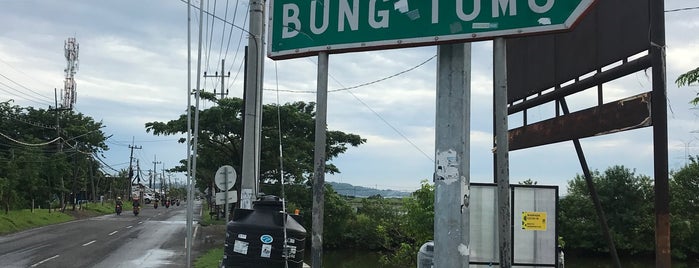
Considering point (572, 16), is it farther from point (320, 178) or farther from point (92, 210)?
point (92, 210)

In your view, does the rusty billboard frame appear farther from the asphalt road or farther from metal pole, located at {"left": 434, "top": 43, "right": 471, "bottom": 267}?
the asphalt road

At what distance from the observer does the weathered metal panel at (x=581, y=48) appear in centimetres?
652

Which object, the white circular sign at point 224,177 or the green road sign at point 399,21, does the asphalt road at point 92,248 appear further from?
the green road sign at point 399,21

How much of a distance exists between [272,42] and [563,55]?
4.90m

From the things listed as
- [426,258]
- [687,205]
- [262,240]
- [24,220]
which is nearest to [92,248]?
[24,220]

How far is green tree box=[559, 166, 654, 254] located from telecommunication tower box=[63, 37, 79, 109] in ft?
157

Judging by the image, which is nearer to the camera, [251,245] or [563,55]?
[251,245]

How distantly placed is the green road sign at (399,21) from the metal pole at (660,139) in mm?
2773

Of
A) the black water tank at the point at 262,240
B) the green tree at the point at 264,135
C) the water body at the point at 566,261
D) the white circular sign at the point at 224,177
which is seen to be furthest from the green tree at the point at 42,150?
the black water tank at the point at 262,240

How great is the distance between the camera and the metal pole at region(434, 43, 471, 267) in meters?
4.14

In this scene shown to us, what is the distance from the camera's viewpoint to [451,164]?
Answer: 4176 mm

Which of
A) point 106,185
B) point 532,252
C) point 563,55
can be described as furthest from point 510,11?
point 106,185

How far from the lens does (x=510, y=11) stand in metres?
3.96

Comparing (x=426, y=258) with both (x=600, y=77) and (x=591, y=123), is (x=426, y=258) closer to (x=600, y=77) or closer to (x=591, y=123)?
(x=591, y=123)
